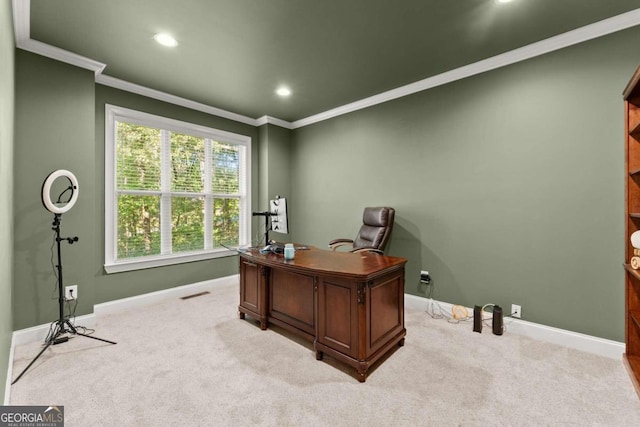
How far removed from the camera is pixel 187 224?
399 centimetres

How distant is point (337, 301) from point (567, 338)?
2096 mm

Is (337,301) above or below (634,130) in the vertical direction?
below

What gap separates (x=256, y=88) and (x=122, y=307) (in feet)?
10.2

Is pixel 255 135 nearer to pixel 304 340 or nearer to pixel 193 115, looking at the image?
pixel 193 115

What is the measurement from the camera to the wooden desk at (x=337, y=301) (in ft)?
6.43

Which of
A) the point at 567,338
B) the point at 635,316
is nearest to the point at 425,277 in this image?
the point at 567,338

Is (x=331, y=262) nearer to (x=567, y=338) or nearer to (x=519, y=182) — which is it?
(x=519, y=182)

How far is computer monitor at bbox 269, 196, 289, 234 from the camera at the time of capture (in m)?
2.88

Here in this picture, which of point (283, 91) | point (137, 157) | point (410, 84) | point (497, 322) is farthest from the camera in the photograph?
point (283, 91)

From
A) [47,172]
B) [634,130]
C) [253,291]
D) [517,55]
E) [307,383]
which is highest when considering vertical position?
[517,55]

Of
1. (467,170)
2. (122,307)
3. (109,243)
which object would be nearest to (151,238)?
(109,243)

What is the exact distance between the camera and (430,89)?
10.8ft

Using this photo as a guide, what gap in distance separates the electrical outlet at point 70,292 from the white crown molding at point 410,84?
7.28 ft

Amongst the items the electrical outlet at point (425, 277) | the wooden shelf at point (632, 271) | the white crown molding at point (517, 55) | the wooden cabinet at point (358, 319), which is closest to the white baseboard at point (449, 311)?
the electrical outlet at point (425, 277)
